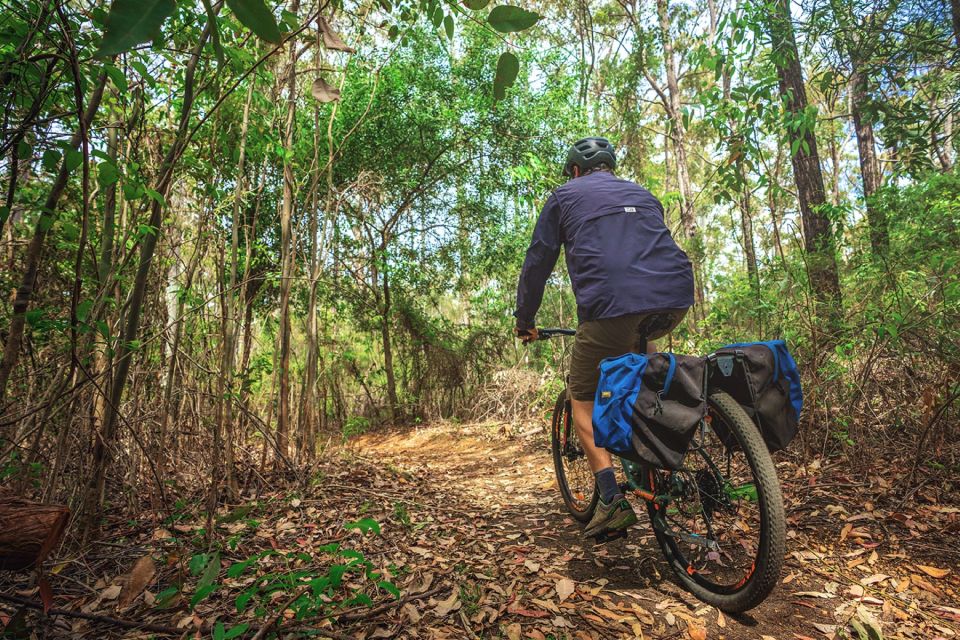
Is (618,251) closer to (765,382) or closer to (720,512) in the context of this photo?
(765,382)

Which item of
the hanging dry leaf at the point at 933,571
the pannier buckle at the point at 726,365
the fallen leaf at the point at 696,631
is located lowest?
the hanging dry leaf at the point at 933,571

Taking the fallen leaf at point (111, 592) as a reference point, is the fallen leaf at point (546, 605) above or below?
below

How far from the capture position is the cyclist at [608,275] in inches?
101

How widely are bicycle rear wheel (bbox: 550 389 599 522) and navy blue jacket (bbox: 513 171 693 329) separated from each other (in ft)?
3.57

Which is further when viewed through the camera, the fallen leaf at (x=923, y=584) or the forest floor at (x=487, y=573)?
the fallen leaf at (x=923, y=584)

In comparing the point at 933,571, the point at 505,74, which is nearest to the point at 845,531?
the point at 933,571

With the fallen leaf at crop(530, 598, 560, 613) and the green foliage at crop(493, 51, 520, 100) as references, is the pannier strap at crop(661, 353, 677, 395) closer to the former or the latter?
the fallen leaf at crop(530, 598, 560, 613)

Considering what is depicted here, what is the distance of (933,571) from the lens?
2406 mm

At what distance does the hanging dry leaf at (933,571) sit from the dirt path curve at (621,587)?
1.1 inches

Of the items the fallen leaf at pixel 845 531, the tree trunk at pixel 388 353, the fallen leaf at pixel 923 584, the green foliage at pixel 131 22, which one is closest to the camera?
the green foliage at pixel 131 22

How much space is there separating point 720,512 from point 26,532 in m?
2.72

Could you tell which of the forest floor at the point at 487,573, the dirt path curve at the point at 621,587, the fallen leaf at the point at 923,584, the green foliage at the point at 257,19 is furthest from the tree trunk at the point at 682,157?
the green foliage at the point at 257,19

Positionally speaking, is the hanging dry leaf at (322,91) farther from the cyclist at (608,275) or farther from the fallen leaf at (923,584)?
the fallen leaf at (923,584)

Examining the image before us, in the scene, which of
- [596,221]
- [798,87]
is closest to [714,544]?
[596,221]
